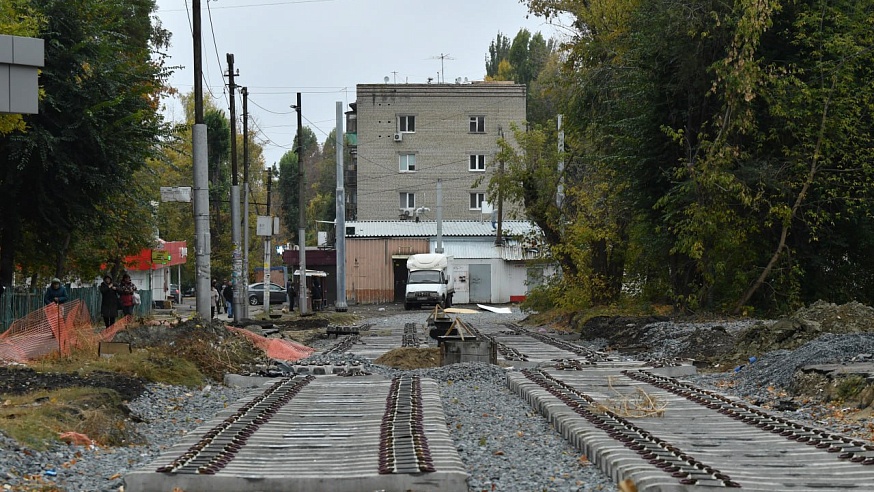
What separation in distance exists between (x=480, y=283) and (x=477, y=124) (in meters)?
17.1

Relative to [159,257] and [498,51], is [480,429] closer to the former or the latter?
[159,257]

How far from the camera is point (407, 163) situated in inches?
2960

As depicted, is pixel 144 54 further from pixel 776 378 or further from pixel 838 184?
pixel 776 378

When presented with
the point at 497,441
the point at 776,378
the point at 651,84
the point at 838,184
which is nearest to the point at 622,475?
the point at 497,441

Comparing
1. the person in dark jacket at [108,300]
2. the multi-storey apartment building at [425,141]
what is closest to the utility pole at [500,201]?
the multi-storey apartment building at [425,141]

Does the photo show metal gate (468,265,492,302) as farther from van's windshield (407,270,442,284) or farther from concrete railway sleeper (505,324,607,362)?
concrete railway sleeper (505,324,607,362)

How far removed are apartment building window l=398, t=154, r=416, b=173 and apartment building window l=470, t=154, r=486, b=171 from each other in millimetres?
4413

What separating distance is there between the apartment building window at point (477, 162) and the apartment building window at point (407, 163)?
441cm

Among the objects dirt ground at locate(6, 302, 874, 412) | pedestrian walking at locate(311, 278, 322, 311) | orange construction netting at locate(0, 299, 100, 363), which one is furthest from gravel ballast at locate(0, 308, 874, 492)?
pedestrian walking at locate(311, 278, 322, 311)

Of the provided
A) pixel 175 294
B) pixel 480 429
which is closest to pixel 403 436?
pixel 480 429

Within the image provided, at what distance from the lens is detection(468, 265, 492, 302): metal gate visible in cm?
6259

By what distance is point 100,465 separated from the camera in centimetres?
956

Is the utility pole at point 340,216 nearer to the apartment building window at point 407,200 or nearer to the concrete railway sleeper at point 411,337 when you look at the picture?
the concrete railway sleeper at point 411,337

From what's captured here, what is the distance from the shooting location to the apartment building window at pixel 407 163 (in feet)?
246
